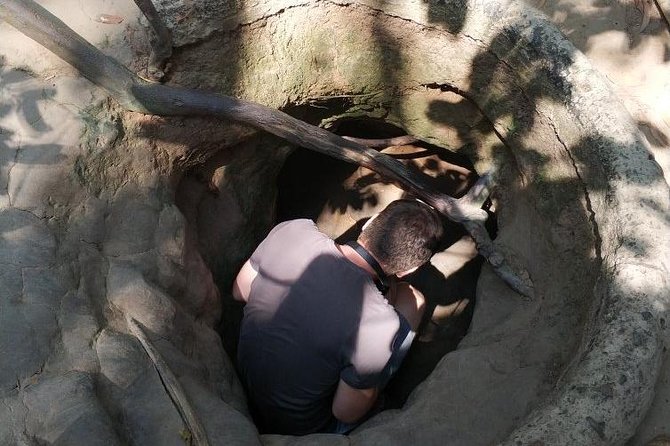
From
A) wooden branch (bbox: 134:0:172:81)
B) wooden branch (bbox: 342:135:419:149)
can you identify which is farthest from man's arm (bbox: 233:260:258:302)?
wooden branch (bbox: 342:135:419:149)

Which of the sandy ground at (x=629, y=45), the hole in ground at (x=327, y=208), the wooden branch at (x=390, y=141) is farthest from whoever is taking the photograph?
the wooden branch at (x=390, y=141)

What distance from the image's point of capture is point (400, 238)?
254 centimetres

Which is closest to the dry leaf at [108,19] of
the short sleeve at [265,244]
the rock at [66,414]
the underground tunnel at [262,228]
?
the underground tunnel at [262,228]

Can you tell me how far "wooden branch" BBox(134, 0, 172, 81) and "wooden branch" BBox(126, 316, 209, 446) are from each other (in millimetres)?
1114

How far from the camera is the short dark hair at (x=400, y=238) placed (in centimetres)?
254

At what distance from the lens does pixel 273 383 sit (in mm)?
2561

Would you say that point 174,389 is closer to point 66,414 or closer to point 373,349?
point 66,414

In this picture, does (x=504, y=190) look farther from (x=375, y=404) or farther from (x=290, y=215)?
(x=290, y=215)

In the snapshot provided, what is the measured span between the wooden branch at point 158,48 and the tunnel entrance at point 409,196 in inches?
48.8

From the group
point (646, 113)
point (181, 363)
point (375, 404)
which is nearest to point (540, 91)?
point (646, 113)

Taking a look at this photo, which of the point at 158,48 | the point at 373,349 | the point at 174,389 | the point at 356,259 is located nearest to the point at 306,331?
the point at 373,349

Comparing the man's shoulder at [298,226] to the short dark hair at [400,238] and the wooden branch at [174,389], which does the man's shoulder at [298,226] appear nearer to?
the short dark hair at [400,238]

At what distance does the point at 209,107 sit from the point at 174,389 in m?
1.26

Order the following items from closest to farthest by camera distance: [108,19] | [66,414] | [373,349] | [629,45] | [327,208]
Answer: [66,414] < [373,349] < [108,19] < [629,45] < [327,208]
